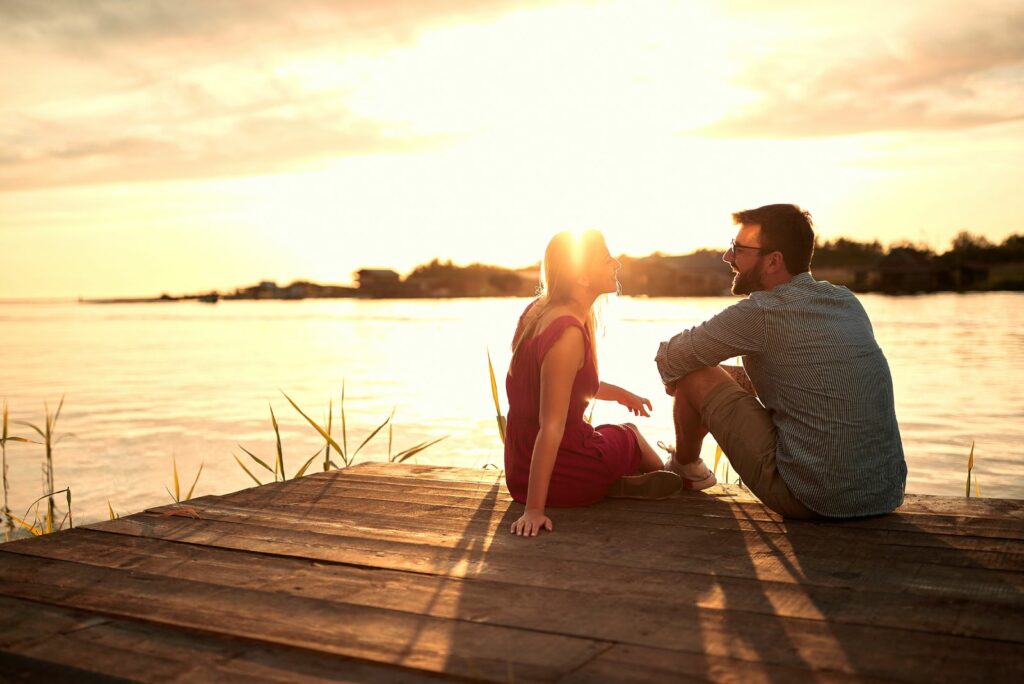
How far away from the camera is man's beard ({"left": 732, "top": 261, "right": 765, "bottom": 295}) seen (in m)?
3.38

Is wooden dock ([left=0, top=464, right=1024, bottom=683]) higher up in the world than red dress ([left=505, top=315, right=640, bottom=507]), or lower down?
lower down

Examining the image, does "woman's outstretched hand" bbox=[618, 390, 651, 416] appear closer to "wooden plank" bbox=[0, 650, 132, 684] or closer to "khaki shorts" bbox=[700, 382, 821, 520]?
"khaki shorts" bbox=[700, 382, 821, 520]

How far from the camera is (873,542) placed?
3031 mm

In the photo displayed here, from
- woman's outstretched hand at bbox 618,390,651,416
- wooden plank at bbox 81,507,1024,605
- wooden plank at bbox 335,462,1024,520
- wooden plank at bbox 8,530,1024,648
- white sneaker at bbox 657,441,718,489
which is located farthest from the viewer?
white sneaker at bbox 657,441,718,489

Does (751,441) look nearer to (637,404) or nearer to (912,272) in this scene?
(637,404)

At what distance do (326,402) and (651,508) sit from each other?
37.7ft

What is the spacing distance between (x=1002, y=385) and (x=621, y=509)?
1316 cm

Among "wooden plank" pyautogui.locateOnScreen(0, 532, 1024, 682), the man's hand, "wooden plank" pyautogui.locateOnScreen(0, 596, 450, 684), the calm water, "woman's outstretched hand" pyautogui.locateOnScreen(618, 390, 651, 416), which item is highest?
the man's hand

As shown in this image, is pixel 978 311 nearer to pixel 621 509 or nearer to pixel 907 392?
pixel 907 392

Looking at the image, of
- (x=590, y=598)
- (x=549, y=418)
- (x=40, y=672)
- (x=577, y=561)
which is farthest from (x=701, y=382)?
(x=40, y=672)

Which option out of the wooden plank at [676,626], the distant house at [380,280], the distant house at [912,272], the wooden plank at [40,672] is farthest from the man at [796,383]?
the distant house at [380,280]

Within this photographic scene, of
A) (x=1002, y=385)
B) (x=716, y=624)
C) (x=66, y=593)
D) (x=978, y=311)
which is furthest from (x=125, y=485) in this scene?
(x=978, y=311)

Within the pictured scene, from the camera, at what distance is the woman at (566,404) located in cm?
331

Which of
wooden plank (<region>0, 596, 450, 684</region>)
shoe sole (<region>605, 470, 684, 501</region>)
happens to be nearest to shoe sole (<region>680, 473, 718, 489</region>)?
shoe sole (<region>605, 470, 684, 501</region>)
